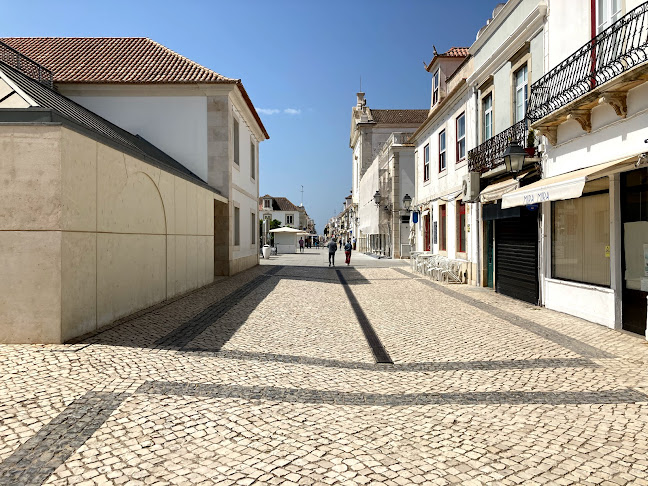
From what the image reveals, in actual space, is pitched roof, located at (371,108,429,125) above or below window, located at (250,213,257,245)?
above

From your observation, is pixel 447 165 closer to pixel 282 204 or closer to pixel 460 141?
pixel 460 141

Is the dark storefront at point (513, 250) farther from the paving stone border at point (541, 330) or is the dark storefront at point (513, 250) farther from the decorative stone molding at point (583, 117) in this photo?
the decorative stone molding at point (583, 117)

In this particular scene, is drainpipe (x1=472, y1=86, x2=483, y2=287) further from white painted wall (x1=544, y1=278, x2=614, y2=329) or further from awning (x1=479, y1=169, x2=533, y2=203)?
white painted wall (x1=544, y1=278, x2=614, y2=329)

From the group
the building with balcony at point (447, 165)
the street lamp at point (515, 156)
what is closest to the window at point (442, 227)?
the building with balcony at point (447, 165)

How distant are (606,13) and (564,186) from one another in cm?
309

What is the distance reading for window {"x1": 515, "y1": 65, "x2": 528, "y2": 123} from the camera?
1085cm

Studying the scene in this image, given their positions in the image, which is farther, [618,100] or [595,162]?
[595,162]

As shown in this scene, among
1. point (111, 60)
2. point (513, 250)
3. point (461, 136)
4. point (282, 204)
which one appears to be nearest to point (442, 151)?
point (461, 136)

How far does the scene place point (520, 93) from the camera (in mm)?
11172

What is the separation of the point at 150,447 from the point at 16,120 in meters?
5.24

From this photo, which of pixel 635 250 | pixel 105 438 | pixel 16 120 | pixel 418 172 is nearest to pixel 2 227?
pixel 16 120

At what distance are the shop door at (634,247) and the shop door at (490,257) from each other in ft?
20.0

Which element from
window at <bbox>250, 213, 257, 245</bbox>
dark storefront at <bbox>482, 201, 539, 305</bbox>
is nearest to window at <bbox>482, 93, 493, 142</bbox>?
dark storefront at <bbox>482, 201, 539, 305</bbox>

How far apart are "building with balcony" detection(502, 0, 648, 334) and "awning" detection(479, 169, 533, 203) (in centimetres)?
109
